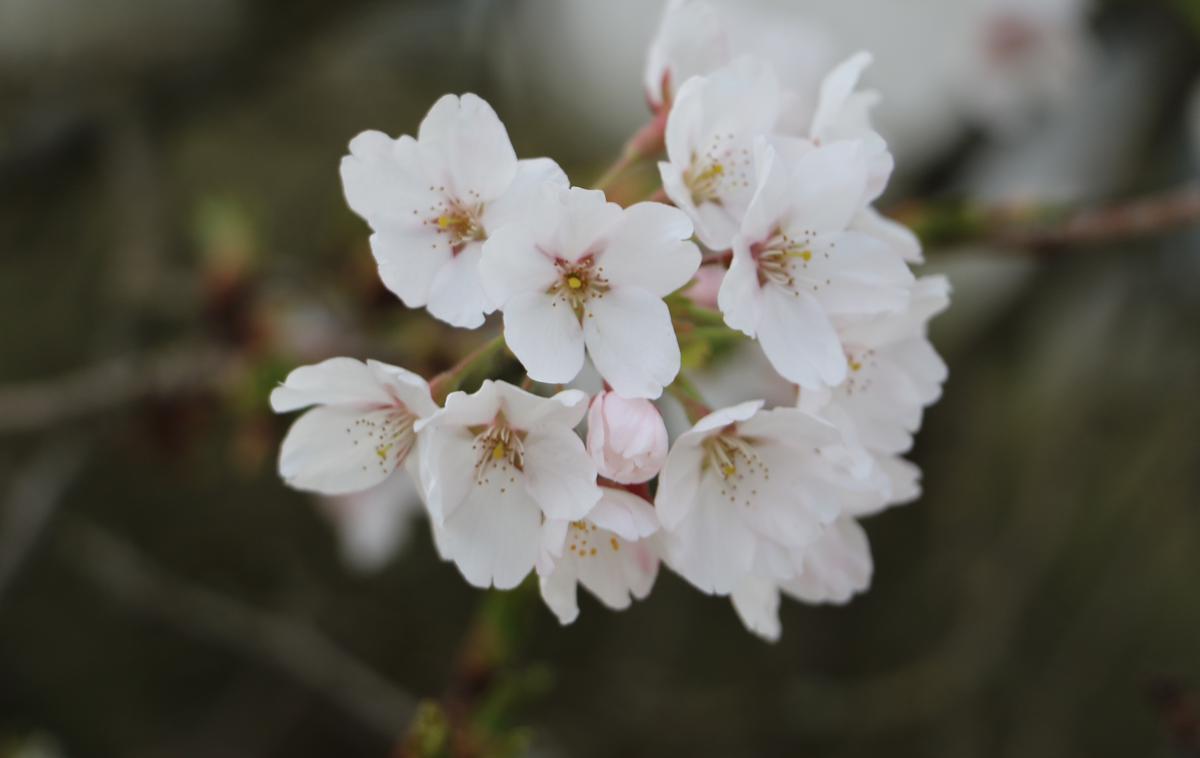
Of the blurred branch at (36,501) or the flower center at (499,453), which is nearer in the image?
the flower center at (499,453)

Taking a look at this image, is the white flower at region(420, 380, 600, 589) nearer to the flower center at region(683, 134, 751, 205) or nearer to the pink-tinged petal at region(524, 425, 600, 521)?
the pink-tinged petal at region(524, 425, 600, 521)

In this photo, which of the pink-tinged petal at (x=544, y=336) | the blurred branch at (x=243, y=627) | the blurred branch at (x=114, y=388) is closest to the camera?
the pink-tinged petal at (x=544, y=336)

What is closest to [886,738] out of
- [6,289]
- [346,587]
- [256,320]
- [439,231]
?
[346,587]

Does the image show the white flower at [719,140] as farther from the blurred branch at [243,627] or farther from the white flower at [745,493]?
the blurred branch at [243,627]

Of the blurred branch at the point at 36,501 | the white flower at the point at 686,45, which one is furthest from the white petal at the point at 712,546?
the blurred branch at the point at 36,501

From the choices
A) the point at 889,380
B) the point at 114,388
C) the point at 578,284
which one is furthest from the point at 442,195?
the point at 114,388

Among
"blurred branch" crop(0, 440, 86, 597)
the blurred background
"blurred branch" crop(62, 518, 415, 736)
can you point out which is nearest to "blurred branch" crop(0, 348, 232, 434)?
the blurred background

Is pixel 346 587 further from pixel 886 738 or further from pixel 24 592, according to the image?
pixel 886 738
